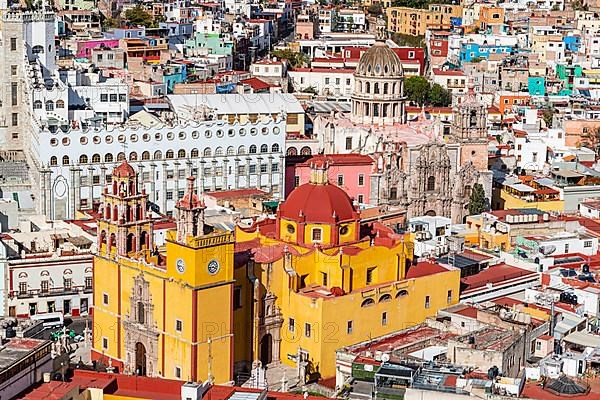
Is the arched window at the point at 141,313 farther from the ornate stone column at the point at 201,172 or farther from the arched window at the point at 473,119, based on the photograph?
the arched window at the point at 473,119

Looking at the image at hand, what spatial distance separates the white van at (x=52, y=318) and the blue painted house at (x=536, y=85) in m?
58.2

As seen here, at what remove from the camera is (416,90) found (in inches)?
3907

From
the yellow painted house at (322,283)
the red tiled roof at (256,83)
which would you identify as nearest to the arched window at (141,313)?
the yellow painted house at (322,283)

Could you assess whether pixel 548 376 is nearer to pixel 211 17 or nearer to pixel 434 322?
pixel 434 322

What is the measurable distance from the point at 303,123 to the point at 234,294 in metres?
34.8

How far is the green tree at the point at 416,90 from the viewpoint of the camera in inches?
3903

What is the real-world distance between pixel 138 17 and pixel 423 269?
8079cm

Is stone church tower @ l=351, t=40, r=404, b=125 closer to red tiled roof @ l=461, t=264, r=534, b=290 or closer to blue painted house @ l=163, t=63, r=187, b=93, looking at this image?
red tiled roof @ l=461, t=264, r=534, b=290

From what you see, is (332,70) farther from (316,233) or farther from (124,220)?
(124,220)

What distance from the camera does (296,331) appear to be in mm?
44844

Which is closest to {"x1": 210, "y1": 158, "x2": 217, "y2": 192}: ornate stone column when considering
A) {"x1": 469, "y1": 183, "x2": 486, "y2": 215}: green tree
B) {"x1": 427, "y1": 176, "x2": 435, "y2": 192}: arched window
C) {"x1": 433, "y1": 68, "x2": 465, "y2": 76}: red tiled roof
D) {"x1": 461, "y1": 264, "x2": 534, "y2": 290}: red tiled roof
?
{"x1": 427, "y1": 176, "x2": 435, "y2": 192}: arched window

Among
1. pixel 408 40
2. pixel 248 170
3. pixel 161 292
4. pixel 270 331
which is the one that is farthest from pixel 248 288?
pixel 408 40

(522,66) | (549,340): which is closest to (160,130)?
(549,340)

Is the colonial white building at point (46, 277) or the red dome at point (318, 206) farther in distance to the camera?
the colonial white building at point (46, 277)
